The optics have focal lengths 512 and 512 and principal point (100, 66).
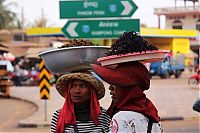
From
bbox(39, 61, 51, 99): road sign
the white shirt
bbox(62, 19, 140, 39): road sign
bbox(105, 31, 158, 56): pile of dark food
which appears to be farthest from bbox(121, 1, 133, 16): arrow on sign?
the white shirt

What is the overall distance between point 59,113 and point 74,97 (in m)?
0.14

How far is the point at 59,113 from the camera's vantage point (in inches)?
132

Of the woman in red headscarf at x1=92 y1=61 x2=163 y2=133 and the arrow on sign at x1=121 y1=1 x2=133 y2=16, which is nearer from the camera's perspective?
the woman in red headscarf at x1=92 y1=61 x2=163 y2=133

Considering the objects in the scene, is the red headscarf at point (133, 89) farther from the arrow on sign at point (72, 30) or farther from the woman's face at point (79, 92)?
the arrow on sign at point (72, 30)

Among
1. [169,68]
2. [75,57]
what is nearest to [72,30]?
[75,57]

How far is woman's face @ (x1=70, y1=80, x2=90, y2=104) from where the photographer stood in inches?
132

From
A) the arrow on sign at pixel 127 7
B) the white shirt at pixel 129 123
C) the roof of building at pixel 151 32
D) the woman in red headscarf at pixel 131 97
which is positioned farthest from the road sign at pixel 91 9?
the roof of building at pixel 151 32

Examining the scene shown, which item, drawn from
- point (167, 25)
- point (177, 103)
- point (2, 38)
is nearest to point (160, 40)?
point (167, 25)

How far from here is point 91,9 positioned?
37.8ft

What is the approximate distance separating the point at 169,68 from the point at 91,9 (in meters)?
26.8

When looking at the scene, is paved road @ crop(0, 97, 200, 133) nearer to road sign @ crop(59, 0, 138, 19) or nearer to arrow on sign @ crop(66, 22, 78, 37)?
arrow on sign @ crop(66, 22, 78, 37)

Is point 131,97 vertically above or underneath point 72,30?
underneath

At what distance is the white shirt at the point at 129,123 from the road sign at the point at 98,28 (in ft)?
27.9

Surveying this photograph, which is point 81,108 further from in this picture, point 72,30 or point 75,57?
point 72,30
